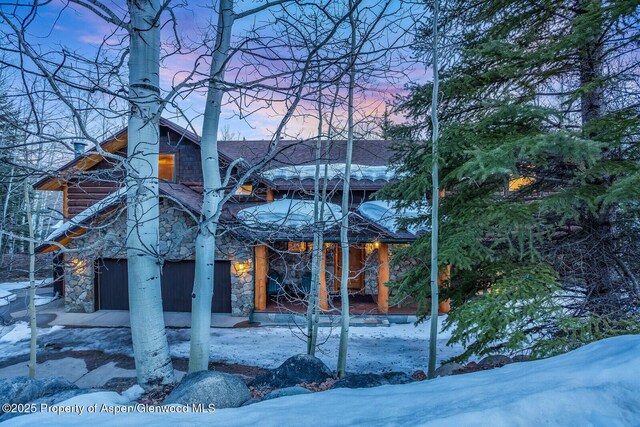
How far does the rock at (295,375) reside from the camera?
185 inches

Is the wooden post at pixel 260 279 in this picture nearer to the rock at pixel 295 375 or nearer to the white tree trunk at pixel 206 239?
the rock at pixel 295 375

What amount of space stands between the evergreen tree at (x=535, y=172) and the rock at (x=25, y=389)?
4648 mm

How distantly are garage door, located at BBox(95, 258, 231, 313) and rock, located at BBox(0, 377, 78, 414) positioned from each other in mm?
6076

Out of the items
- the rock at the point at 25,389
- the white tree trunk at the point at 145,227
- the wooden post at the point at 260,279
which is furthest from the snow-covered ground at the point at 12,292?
the white tree trunk at the point at 145,227

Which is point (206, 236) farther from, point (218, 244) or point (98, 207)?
point (218, 244)

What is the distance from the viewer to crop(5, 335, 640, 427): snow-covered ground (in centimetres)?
156

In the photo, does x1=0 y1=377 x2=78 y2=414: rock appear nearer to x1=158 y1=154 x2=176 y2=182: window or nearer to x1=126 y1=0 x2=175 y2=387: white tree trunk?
x1=126 y1=0 x2=175 y2=387: white tree trunk

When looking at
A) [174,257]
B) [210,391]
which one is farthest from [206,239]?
[174,257]

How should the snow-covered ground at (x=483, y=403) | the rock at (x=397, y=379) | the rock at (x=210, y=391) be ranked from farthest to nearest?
the rock at (x=397, y=379)
the rock at (x=210, y=391)
the snow-covered ground at (x=483, y=403)

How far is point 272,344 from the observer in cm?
771

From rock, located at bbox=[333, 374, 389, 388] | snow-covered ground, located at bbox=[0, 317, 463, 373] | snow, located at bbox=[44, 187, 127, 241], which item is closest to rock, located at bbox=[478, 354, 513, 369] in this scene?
rock, located at bbox=[333, 374, 389, 388]

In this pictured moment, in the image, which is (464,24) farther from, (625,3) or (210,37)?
(210,37)

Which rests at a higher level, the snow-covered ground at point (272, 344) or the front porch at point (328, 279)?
the front porch at point (328, 279)

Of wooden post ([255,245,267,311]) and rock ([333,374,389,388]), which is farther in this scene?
wooden post ([255,245,267,311])
